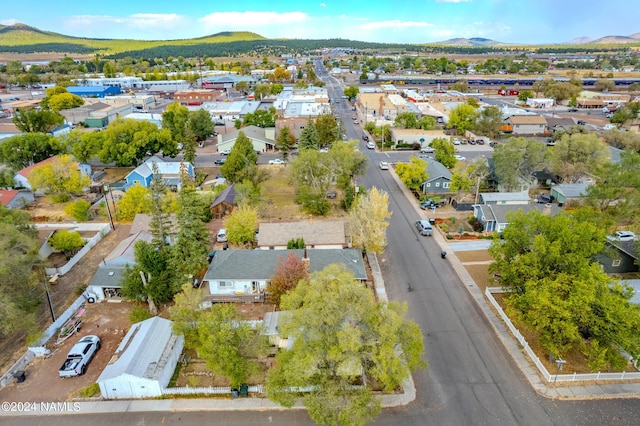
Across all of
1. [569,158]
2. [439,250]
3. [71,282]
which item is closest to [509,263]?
[439,250]

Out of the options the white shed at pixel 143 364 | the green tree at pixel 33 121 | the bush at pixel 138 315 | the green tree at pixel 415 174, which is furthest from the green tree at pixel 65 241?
the green tree at pixel 33 121

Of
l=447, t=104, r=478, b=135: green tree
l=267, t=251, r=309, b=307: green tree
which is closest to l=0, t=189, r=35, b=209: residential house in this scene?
l=267, t=251, r=309, b=307: green tree

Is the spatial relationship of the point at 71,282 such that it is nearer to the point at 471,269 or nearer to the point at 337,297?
the point at 337,297

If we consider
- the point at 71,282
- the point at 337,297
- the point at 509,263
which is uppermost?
the point at 337,297

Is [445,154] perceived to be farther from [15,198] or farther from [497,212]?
[15,198]

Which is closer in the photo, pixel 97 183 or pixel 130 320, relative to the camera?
pixel 130 320

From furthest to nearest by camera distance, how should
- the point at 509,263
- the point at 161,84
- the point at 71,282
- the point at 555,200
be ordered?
the point at 161,84
the point at 555,200
the point at 71,282
the point at 509,263

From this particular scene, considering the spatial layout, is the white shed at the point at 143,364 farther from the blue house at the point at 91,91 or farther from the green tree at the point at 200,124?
the blue house at the point at 91,91
